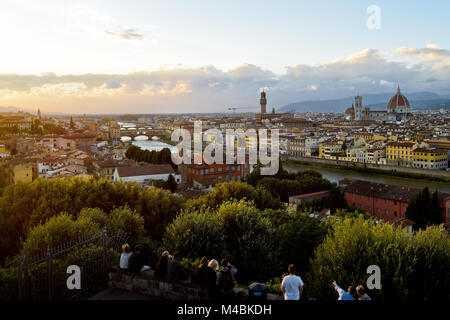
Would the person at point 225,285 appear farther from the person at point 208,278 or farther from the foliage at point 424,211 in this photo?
the foliage at point 424,211

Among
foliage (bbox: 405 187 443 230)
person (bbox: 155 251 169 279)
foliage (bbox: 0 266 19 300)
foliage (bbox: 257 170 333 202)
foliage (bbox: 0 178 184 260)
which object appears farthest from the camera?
foliage (bbox: 257 170 333 202)

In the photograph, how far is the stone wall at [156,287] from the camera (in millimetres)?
1775

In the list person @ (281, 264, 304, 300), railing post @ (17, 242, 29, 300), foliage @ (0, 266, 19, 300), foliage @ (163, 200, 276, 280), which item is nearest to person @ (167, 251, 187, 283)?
person @ (281, 264, 304, 300)

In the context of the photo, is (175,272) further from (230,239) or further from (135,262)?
(230,239)

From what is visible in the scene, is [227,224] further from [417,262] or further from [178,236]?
[417,262]

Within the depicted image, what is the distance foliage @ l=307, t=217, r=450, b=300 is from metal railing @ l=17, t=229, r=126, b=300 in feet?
4.03

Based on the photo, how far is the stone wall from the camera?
1775 millimetres

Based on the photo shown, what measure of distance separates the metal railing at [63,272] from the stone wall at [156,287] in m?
0.15

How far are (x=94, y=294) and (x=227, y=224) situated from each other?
1606 millimetres

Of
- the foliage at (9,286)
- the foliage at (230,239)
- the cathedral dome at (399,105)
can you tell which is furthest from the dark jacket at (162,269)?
the cathedral dome at (399,105)

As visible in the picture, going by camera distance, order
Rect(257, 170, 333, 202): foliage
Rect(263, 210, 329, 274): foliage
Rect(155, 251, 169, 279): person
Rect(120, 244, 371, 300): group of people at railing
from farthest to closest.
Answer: Rect(257, 170, 333, 202): foliage → Rect(263, 210, 329, 274): foliage → Rect(155, 251, 169, 279): person → Rect(120, 244, 371, 300): group of people at railing

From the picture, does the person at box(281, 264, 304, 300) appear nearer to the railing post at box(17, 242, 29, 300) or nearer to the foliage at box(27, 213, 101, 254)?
the railing post at box(17, 242, 29, 300)

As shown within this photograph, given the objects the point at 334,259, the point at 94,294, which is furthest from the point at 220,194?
the point at 94,294
